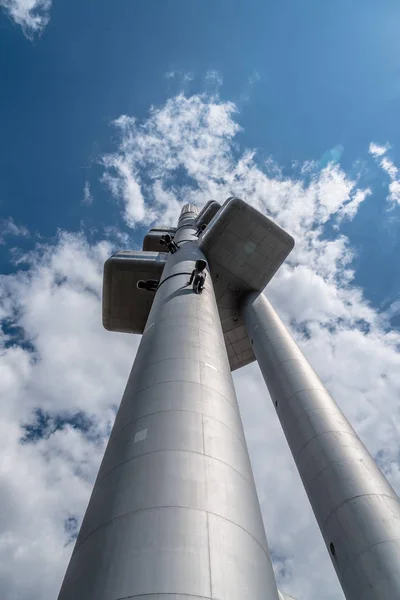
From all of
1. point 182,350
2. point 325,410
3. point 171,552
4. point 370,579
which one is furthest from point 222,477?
point 325,410

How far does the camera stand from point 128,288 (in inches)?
939

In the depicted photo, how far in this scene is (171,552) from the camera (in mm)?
3984

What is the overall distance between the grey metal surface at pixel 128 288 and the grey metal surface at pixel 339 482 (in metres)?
9.71

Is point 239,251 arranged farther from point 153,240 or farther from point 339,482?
point 153,240

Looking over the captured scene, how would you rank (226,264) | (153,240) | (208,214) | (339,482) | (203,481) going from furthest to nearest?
1. (153,240)
2. (208,214)
3. (226,264)
4. (339,482)
5. (203,481)

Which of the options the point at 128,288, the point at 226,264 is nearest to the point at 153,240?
the point at 128,288

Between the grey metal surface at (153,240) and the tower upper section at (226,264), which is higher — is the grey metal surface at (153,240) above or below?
above

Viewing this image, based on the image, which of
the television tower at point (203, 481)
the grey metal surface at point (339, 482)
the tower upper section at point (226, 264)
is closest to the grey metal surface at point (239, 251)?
the tower upper section at point (226, 264)

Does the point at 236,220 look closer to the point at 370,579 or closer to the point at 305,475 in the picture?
the point at 305,475

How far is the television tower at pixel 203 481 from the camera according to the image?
3.94m

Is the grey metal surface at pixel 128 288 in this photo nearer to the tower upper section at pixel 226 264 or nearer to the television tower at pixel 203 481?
the tower upper section at pixel 226 264

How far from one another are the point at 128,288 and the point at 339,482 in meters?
16.6

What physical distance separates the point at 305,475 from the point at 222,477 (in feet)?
26.6

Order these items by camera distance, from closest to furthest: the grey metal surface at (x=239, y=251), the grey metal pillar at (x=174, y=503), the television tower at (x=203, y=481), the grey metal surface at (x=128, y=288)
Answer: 1. the grey metal pillar at (x=174, y=503)
2. the television tower at (x=203, y=481)
3. the grey metal surface at (x=239, y=251)
4. the grey metal surface at (x=128, y=288)
